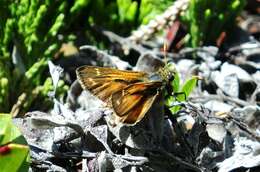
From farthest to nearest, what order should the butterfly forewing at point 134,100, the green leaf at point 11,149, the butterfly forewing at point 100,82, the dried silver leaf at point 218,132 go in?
the dried silver leaf at point 218,132 < the butterfly forewing at point 100,82 < the butterfly forewing at point 134,100 < the green leaf at point 11,149

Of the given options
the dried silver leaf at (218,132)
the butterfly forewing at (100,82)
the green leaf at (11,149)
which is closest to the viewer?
the green leaf at (11,149)

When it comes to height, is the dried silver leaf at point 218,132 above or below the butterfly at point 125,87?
below

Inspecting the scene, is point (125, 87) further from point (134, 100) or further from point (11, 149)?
point (11, 149)

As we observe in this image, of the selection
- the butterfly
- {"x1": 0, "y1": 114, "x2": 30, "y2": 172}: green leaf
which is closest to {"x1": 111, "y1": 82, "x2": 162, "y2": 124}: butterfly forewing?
the butterfly

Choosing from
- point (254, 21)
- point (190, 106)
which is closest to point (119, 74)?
point (190, 106)

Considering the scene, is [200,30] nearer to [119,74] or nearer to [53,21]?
[53,21]

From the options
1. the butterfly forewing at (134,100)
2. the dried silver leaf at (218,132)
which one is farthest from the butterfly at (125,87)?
the dried silver leaf at (218,132)

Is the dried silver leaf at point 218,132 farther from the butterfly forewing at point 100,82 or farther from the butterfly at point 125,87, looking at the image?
the butterfly forewing at point 100,82

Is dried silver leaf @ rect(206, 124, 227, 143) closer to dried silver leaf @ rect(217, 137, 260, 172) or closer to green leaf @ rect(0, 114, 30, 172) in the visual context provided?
dried silver leaf @ rect(217, 137, 260, 172)
